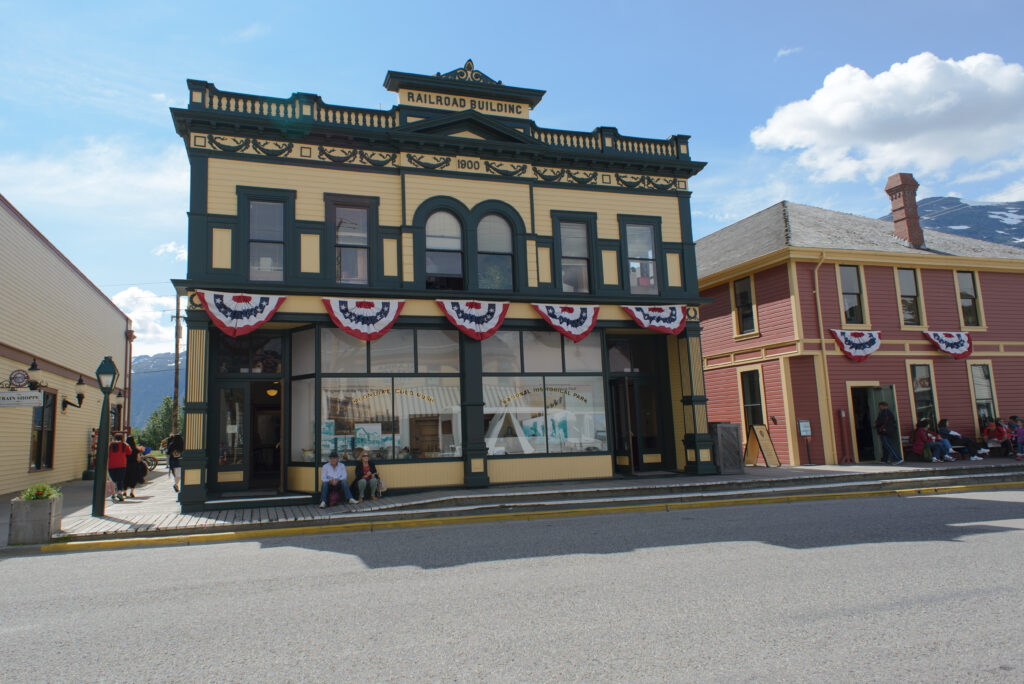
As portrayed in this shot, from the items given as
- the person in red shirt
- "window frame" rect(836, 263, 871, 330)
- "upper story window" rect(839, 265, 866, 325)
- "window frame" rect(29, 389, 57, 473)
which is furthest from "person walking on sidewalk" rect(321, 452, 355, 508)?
"upper story window" rect(839, 265, 866, 325)

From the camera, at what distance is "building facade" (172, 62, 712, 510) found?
14164 mm

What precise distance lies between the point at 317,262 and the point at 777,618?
466 inches

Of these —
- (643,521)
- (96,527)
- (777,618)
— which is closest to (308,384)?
(96,527)

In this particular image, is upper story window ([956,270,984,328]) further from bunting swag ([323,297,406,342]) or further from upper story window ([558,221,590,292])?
bunting swag ([323,297,406,342])

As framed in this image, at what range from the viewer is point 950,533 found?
9.18 m

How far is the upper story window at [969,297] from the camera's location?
73.3ft

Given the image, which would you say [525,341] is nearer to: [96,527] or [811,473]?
[811,473]

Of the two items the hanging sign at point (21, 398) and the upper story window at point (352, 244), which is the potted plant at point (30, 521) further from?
the upper story window at point (352, 244)

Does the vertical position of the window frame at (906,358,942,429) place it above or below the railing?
below

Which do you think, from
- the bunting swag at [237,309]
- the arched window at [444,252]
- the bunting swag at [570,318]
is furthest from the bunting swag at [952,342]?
the bunting swag at [237,309]

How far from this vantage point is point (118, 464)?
1570 cm

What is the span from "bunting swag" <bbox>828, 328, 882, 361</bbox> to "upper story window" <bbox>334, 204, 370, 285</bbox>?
13815 mm

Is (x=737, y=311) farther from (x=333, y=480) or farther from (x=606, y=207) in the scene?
(x=333, y=480)

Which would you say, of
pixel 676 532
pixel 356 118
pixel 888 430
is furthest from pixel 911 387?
pixel 356 118
